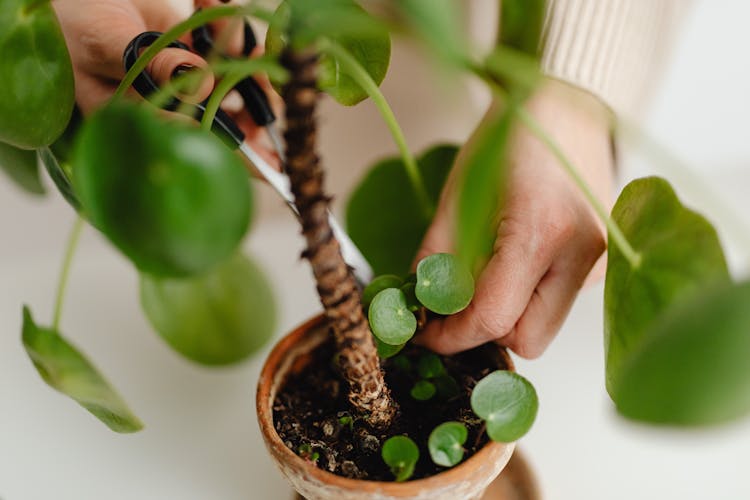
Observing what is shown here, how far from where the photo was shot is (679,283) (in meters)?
0.38

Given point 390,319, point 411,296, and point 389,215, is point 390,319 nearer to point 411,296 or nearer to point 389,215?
point 411,296

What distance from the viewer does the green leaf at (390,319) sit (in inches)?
18.4

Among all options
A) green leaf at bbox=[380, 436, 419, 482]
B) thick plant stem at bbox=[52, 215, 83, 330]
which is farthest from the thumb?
green leaf at bbox=[380, 436, 419, 482]

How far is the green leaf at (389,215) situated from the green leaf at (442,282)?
16 cm

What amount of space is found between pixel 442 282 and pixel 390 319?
39mm

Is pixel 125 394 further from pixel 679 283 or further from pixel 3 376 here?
pixel 679 283

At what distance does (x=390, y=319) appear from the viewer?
47 cm

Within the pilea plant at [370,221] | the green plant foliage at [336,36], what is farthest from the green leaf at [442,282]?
the green plant foliage at [336,36]

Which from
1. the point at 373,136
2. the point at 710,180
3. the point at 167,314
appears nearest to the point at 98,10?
the point at 167,314

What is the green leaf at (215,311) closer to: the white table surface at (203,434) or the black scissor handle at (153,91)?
the white table surface at (203,434)

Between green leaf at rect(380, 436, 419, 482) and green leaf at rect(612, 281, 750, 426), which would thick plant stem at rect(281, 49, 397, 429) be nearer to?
green leaf at rect(380, 436, 419, 482)

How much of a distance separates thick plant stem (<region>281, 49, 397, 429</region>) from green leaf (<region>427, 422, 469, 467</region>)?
5 centimetres

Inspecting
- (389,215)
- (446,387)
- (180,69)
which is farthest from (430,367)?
(180,69)

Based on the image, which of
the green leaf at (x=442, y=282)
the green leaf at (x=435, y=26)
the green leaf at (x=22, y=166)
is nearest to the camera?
the green leaf at (x=435, y=26)
